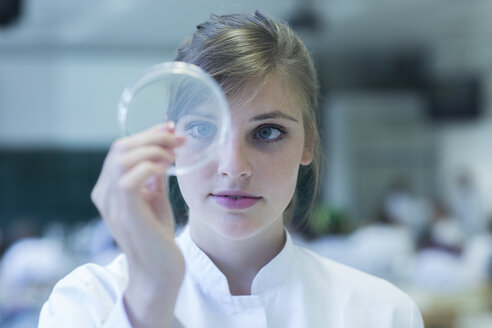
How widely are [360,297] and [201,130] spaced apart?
50 centimetres

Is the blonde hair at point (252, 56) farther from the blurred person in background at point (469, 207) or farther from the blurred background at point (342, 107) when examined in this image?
the blurred person in background at point (469, 207)

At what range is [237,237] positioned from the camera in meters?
1.07

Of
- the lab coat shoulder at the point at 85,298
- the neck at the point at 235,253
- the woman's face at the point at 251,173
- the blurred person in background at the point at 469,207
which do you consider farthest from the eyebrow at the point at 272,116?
the blurred person in background at the point at 469,207

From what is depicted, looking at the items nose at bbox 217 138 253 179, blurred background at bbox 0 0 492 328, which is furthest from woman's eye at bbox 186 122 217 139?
blurred background at bbox 0 0 492 328

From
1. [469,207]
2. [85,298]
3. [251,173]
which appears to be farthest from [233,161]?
[469,207]

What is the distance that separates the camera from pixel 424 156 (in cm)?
994

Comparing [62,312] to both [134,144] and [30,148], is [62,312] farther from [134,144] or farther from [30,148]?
[30,148]

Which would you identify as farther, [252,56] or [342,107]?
[342,107]

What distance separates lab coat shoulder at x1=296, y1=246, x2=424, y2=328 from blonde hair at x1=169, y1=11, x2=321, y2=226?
253mm

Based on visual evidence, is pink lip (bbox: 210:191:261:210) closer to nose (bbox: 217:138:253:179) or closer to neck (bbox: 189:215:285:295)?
nose (bbox: 217:138:253:179)

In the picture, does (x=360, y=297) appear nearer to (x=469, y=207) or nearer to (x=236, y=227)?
(x=236, y=227)

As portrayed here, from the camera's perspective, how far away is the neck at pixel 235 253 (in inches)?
47.4

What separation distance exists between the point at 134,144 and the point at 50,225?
803 centimetres

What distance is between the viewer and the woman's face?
1.04 m
